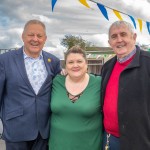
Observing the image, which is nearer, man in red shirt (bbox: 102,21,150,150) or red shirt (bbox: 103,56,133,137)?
man in red shirt (bbox: 102,21,150,150)

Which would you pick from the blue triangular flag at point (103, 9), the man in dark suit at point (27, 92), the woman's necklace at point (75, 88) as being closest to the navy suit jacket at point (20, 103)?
the man in dark suit at point (27, 92)

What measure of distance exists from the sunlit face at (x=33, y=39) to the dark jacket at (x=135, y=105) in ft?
3.21

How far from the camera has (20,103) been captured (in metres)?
3.24

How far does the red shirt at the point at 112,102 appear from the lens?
3.00 m

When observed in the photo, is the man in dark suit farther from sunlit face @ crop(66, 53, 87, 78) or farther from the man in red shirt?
the man in red shirt

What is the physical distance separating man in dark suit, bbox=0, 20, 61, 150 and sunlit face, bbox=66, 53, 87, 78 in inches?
10.5

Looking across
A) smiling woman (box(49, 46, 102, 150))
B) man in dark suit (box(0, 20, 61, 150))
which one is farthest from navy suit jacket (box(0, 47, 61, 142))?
smiling woman (box(49, 46, 102, 150))

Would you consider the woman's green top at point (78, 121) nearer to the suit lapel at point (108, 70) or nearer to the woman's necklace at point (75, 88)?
the woman's necklace at point (75, 88)

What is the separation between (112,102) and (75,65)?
0.57 meters

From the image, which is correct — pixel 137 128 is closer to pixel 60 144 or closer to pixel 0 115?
pixel 60 144

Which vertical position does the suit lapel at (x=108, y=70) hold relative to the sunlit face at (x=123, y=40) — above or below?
below

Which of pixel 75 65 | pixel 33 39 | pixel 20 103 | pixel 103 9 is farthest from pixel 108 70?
pixel 103 9

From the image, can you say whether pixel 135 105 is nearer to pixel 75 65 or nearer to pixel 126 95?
pixel 126 95

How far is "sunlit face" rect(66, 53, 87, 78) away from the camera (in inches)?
130
